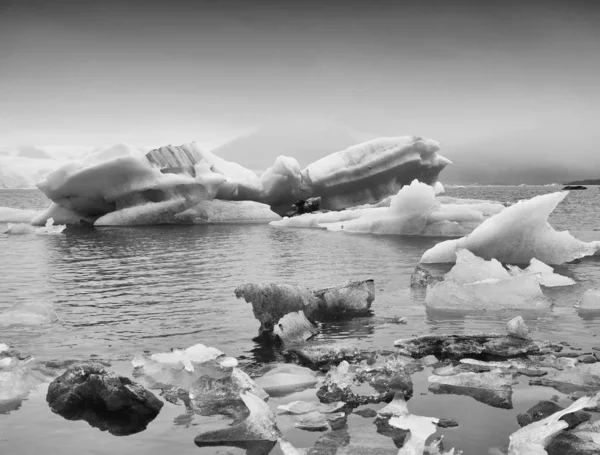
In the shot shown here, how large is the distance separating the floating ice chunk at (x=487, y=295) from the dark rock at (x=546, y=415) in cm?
299

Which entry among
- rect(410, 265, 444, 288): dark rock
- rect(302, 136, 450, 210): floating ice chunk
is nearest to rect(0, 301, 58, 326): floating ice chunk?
rect(410, 265, 444, 288): dark rock

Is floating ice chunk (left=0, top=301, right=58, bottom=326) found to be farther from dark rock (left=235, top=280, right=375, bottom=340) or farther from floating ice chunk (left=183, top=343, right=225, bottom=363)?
floating ice chunk (left=183, top=343, right=225, bottom=363)

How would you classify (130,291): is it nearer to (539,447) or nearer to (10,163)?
(539,447)

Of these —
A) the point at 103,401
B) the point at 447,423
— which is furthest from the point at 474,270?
the point at 103,401

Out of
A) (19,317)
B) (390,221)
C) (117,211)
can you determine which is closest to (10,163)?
(117,211)

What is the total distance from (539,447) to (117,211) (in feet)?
71.7

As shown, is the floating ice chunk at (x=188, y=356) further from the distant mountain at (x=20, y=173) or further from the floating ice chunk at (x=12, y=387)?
the distant mountain at (x=20, y=173)

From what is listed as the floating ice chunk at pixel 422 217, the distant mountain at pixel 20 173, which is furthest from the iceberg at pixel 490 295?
the distant mountain at pixel 20 173

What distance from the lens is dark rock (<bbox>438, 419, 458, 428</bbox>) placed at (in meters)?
3.45

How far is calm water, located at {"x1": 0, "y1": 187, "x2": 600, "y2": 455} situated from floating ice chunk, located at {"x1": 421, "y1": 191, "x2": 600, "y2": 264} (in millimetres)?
424

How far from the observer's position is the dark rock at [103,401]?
12.1 feet

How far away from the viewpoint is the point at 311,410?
3.70 metres

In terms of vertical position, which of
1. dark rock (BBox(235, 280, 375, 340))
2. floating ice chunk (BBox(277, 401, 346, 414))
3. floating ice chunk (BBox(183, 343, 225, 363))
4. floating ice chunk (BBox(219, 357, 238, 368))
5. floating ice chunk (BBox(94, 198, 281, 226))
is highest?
floating ice chunk (BBox(94, 198, 281, 226))

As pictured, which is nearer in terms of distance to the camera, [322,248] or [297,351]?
[297,351]
